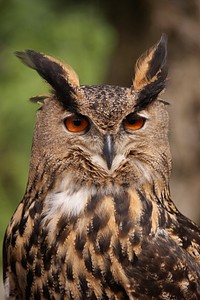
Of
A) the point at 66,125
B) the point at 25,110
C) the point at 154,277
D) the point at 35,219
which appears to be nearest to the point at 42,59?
the point at 66,125

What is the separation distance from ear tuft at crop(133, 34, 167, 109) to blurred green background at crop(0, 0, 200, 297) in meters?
3.06

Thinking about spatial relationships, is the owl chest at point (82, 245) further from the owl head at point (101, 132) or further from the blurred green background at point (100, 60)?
the blurred green background at point (100, 60)

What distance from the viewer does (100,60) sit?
8.62 metres

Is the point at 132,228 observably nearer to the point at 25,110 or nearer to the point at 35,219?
the point at 35,219

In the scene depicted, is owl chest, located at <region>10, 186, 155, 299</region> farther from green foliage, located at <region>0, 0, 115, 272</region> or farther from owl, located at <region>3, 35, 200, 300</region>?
green foliage, located at <region>0, 0, 115, 272</region>

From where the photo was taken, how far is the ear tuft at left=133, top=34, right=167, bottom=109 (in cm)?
432

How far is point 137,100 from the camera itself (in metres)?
4.27

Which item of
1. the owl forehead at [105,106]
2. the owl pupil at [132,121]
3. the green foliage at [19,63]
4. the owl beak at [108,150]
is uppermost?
the green foliage at [19,63]

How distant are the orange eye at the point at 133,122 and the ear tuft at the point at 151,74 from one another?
51mm

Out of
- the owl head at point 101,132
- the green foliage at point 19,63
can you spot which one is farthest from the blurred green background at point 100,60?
the owl head at point 101,132

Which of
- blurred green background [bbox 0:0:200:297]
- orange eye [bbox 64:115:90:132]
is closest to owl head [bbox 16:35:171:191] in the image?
orange eye [bbox 64:115:90:132]

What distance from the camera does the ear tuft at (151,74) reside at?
4324mm

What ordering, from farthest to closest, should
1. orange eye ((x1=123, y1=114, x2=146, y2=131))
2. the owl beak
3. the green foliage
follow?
the green foliage, orange eye ((x1=123, y1=114, x2=146, y2=131)), the owl beak

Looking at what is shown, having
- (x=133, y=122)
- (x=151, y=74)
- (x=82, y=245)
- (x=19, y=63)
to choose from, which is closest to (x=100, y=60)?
(x=19, y=63)
